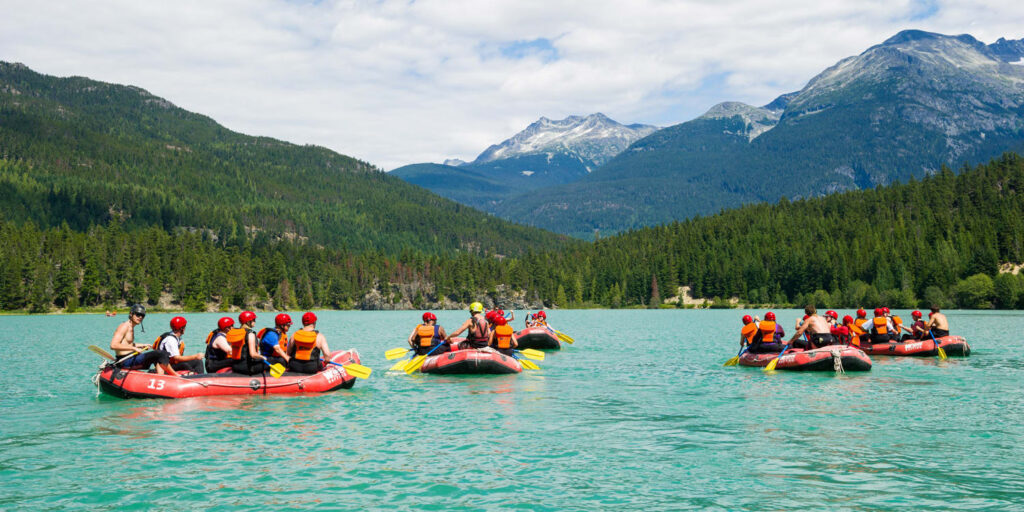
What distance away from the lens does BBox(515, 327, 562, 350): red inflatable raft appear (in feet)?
178

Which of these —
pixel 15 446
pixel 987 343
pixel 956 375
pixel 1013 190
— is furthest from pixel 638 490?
pixel 1013 190

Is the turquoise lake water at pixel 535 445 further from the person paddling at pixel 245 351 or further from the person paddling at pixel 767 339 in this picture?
the person paddling at pixel 767 339

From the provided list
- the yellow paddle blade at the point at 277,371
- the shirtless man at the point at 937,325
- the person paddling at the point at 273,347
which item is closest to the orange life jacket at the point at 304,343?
the person paddling at the point at 273,347

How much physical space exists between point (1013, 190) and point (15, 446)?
742 ft

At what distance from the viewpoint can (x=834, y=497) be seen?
1491cm

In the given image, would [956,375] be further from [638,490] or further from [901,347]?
[638,490]

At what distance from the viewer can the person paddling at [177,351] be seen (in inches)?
1106

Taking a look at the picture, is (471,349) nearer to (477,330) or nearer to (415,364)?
(477,330)

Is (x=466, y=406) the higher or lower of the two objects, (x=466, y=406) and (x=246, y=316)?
the lower

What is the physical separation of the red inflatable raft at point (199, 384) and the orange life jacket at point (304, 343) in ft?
2.57

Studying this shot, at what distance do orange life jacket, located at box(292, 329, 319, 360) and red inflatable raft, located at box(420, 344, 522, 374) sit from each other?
778 centimetres

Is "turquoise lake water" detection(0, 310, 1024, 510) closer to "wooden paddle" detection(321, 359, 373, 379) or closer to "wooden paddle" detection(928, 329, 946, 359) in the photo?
"wooden paddle" detection(321, 359, 373, 379)

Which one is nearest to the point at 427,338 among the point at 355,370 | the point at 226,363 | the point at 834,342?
the point at 355,370

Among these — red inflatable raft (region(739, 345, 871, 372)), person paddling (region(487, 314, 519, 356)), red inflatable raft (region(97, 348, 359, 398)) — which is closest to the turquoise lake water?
red inflatable raft (region(97, 348, 359, 398))
